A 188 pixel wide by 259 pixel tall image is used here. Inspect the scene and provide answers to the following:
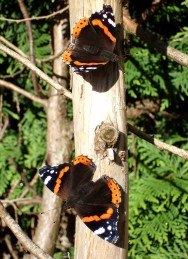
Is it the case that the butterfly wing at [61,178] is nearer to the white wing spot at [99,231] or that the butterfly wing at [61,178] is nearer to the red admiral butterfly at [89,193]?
the red admiral butterfly at [89,193]

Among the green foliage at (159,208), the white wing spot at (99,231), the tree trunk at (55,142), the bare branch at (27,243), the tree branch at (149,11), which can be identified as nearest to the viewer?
the white wing spot at (99,231)

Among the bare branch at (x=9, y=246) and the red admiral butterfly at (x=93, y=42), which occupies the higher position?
the red admiral butterfly at (x=93, y=42)

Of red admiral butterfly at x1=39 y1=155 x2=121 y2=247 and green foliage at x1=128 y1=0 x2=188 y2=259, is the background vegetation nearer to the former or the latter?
green foliage at x1=128 y1=0 x2=188 y2=259

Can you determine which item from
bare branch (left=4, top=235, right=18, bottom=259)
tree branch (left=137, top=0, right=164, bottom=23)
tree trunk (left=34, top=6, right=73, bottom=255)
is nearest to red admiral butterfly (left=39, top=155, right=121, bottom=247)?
tree trunk (left=34, top=6, right=73, bottom=255)

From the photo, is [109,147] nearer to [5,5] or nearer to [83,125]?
[83,125]

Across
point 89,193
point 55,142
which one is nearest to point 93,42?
point 89,193

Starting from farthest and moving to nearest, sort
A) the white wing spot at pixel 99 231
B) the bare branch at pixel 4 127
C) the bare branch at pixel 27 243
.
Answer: the bare branch at pixel 4 127 → the bare branch at pixel 27 243 → the white wing spot at pixel 99 231

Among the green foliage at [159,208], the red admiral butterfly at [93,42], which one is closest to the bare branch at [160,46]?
the red admiral butterfly at [93,42]

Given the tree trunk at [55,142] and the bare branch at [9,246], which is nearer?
the tree trunk at [55,142]
